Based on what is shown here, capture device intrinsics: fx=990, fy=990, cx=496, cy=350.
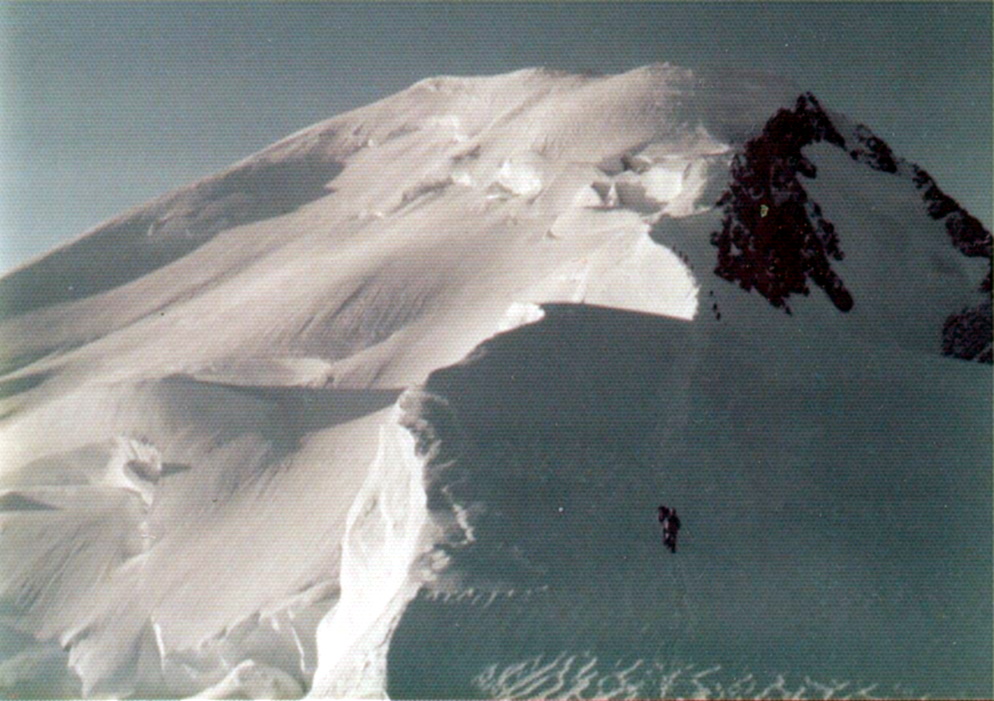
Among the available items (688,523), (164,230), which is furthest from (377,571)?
(164,230)

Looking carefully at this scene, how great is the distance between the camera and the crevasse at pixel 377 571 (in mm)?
7766

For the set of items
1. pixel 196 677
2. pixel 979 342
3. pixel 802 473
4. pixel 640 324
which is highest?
pixel 640 324

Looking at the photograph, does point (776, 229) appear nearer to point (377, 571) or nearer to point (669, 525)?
point (669, 525)

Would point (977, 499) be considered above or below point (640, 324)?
below

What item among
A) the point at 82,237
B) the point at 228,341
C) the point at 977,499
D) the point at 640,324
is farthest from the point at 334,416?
the point at 82,237

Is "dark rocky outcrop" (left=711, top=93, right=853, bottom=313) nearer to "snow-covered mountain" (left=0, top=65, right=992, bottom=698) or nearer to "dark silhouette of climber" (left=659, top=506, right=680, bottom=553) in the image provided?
"snow-covered mountain" (left=0, top=65, right=992, bottom=698)

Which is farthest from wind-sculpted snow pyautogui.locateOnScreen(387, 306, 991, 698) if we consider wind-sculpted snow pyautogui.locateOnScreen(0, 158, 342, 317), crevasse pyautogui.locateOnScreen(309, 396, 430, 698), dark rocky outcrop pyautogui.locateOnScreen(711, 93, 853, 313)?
wind-sculpted snow pyautogui.locateOnScreen(0, 158, 342, 317)

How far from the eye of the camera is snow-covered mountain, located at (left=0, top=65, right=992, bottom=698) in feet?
26.4

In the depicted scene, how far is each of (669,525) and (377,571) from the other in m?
2.65

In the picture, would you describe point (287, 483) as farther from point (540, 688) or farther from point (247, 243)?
point (247, 243)

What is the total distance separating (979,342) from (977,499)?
4.87 meters

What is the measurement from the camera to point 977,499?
10234mm

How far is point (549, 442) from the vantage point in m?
9.28

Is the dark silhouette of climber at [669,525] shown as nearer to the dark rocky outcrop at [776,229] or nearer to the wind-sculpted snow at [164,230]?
the dark rocky outcrop at [776,229]
